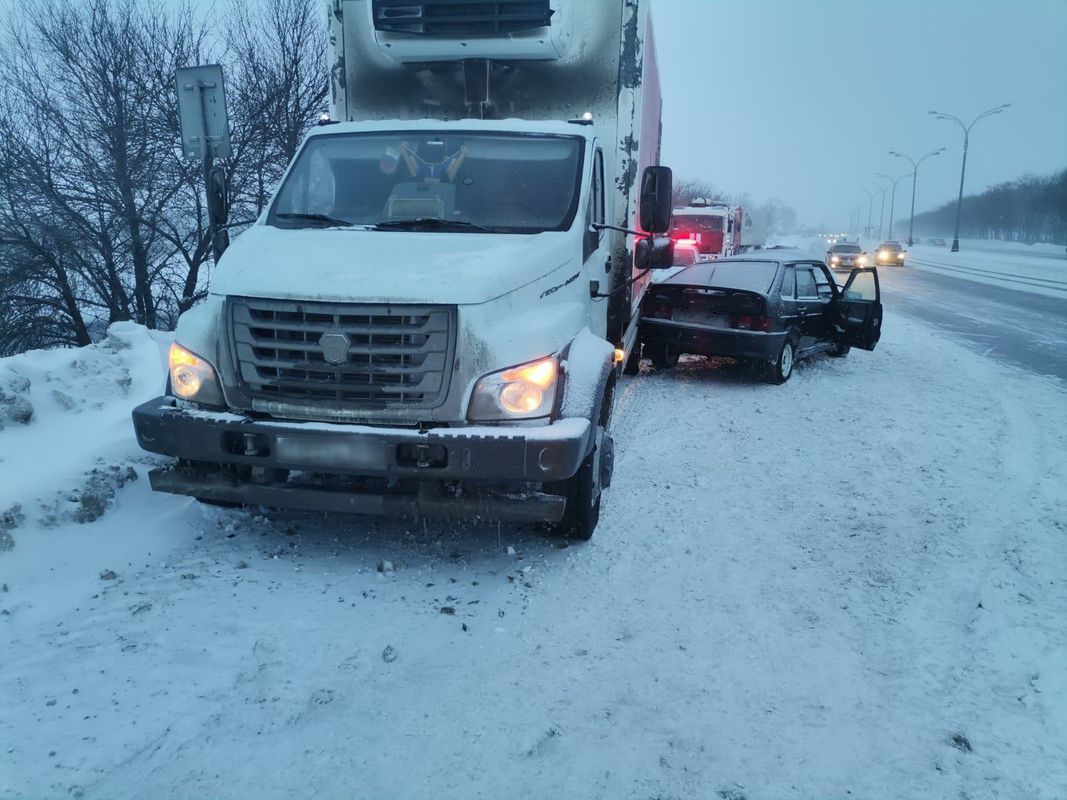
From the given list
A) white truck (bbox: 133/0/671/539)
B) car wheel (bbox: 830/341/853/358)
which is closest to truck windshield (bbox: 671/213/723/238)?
car wheel (bbox: 830/341/853/358)

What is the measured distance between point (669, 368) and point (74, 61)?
1055 centimetres

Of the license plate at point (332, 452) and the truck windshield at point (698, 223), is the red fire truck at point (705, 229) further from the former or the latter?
the license plate at point (332, 452)

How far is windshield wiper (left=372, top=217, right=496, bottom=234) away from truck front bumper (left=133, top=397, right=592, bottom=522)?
1444mm

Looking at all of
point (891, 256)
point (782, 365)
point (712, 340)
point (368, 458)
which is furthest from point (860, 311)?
point (891, 256)

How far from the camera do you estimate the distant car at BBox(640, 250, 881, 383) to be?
29.3 ft

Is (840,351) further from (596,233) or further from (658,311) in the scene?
(596,233)

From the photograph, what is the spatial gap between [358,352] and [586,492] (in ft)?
5.13

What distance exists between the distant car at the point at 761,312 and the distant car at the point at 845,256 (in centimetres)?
2634

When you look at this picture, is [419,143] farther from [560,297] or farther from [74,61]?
[74,61]

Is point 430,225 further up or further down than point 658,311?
further up

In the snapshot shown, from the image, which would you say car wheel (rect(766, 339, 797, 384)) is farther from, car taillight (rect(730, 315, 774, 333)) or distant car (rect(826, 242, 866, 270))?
distant car (rect(826, 242, 866, 270))

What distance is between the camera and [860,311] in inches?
402


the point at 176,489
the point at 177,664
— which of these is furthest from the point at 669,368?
the point at 177,664

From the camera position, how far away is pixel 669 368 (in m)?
10.4
